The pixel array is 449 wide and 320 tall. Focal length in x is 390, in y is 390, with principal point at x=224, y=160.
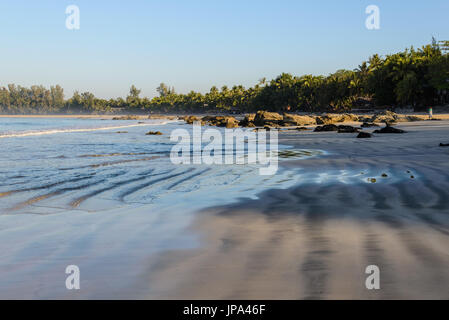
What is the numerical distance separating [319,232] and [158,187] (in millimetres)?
3921

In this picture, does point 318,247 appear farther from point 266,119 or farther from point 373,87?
point 373,87

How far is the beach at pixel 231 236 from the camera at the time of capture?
2.69 metres

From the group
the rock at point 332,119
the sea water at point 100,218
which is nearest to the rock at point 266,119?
the rock at point 332,119

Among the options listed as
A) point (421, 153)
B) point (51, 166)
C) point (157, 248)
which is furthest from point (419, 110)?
point (157, 248)

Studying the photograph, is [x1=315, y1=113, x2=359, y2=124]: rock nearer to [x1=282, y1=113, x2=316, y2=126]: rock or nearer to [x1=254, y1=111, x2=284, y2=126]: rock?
[x1=282, y1=113, x2=316, y2=126]: rock

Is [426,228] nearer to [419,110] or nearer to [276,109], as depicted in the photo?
[419,110]

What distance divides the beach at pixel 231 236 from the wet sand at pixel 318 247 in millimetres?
13

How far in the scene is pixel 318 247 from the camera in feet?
11.3

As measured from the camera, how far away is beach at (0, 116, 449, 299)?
8.84 feet

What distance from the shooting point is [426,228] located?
3961mm

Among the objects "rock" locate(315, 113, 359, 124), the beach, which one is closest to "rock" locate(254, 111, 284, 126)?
"rock" locate(315, 113, 359, 124)

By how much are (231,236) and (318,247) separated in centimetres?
90

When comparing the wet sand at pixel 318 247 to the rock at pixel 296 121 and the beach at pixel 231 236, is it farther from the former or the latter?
the rock at pixel 296 121

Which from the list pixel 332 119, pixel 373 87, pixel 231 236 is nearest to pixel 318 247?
pixel 231 236
